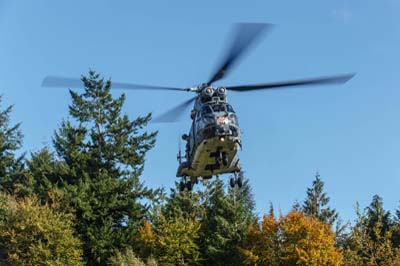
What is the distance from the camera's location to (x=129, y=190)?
4628 centimetres

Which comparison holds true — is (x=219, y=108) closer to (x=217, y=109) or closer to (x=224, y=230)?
(x=217, y=109)

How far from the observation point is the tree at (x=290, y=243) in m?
35.8

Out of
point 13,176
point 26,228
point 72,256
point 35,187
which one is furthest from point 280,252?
point 13,176

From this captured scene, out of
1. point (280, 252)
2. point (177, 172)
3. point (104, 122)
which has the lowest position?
point (280, 252)

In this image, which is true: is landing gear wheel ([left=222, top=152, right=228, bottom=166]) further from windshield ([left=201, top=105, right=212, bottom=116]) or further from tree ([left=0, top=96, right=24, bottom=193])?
tree ([left=0, top=96, right=24, bottom=193])

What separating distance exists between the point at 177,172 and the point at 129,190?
21820 mm

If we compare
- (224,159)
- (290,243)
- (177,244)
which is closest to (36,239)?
(177,244)

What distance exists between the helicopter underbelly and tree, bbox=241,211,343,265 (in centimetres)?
1479

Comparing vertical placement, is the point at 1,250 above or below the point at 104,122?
below

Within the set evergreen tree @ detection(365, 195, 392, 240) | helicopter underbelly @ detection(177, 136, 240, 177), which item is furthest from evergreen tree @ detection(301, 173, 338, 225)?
helicopter underbelly @ detection(177, 136, 240, 177)

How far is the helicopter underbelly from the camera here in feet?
70.9

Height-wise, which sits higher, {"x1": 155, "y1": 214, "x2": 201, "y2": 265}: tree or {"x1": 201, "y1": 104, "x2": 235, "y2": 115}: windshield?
{"x1": 201, "y1": 104, "x2": 235, "y2": 115}: windshield

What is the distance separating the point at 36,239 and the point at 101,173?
1125 centimetres

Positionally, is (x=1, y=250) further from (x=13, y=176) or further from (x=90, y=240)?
(x=13, y=176)
